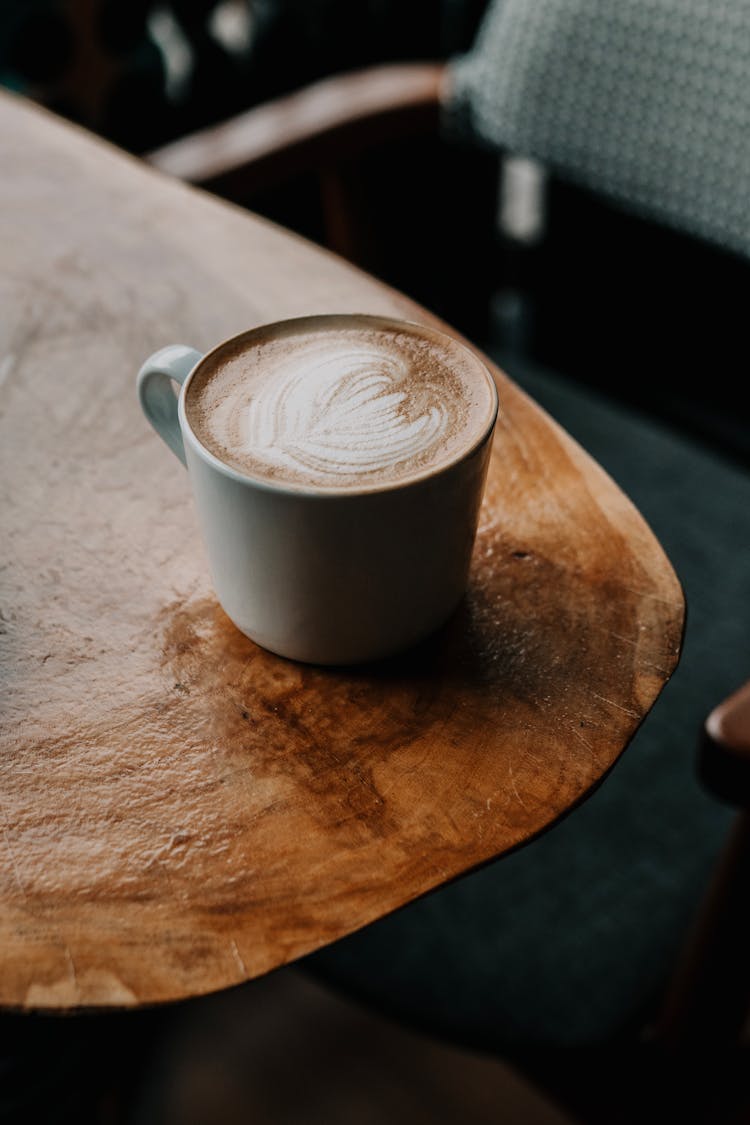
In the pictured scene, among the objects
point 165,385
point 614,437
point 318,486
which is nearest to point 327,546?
point 318,486

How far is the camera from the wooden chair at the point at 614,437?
26.4 inches

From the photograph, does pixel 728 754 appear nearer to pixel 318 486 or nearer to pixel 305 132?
pixel 318 486

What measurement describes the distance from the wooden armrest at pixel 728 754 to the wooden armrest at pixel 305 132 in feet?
2.21

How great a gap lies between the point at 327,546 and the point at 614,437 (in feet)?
2.18

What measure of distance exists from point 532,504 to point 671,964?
336 millimetres

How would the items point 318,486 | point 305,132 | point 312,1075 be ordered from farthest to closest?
point 312,1075
point 305,132
point 318,486

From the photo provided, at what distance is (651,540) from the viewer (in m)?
0.53

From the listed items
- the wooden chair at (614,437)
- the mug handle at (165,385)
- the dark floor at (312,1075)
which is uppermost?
the mug handle at (165,385)

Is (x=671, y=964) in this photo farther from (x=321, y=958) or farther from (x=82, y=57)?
(x=82, y=57)

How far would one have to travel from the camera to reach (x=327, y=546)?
412 millimetres

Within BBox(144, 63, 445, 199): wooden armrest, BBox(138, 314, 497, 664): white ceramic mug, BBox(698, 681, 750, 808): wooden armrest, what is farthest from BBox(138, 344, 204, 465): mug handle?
BBox(144, 63, 445, 199): wooden armrest

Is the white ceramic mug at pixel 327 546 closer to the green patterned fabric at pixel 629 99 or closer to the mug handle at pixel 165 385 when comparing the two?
the mug handle at pixel 165 385

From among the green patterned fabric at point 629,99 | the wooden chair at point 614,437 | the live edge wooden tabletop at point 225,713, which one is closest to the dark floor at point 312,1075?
the wooden chair at point 614,437

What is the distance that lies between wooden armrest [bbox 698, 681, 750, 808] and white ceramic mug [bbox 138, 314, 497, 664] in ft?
0.44
